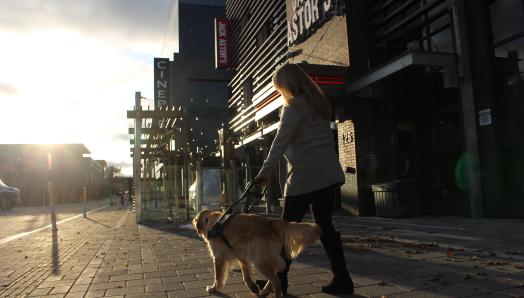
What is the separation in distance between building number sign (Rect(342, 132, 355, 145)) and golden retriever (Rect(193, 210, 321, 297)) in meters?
8.89

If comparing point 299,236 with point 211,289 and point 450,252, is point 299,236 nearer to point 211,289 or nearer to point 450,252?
point 211,289

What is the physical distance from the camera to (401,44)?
12219mm

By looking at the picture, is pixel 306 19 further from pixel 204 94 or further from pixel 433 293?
pixel 204 94

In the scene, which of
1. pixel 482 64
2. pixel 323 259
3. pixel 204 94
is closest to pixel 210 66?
pixel 204 94

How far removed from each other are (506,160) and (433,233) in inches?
116

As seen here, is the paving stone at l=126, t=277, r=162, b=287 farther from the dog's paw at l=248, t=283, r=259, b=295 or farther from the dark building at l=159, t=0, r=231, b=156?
the dark building at l=159, t=0, r=231, b=156

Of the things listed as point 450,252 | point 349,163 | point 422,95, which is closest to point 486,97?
point 422,95

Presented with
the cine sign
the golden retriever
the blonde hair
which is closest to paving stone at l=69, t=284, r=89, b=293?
the golden retriever

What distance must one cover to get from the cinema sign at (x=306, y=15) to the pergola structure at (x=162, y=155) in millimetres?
4655

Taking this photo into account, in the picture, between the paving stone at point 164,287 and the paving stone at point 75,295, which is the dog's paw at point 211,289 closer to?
the paving stone at point 164,287

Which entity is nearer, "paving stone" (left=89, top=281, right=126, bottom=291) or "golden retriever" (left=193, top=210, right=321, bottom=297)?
"golden retriever" (left=193, top=210, right=321, bottom=297)

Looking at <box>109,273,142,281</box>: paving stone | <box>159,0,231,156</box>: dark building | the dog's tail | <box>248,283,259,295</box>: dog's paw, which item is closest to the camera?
the dog's tail

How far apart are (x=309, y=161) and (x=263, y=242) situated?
78 centimetres

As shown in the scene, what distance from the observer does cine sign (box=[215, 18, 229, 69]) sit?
2670 centimetres
